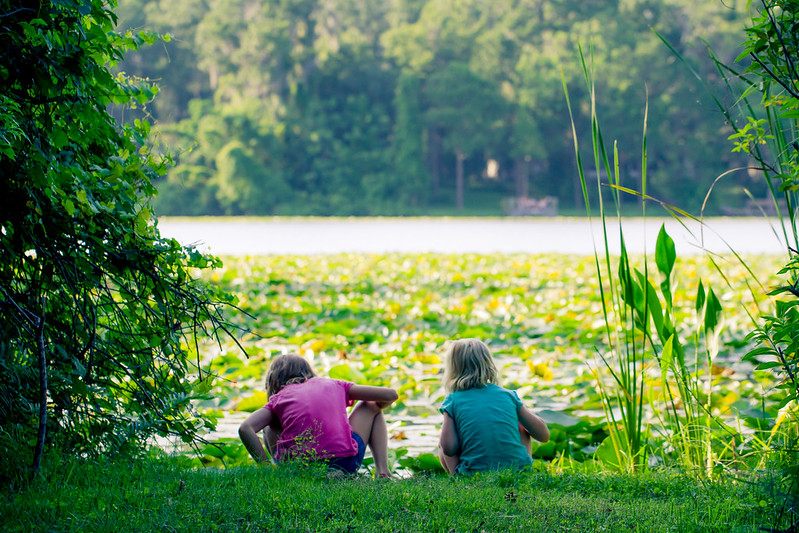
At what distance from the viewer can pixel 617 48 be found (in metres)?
44.4

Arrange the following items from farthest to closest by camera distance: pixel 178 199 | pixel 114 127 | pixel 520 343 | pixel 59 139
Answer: pixel 178 199, pixel 520 343, pixel 114 127, pixel 59 139

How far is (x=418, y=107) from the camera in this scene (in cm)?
4459

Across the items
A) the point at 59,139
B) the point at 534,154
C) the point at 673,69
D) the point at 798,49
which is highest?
the point at 673,69

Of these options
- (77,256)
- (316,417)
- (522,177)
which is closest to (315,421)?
(316,417)

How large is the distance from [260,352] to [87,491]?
10.8ft

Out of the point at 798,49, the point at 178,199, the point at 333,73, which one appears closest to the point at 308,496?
the point at 798,49

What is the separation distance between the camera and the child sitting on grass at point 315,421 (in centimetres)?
298

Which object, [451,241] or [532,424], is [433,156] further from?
[532,424]

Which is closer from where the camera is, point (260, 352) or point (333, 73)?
point (260, 352)

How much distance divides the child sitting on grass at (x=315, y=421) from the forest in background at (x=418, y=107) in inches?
1490

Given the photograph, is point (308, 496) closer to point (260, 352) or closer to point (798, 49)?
point (798, 49)

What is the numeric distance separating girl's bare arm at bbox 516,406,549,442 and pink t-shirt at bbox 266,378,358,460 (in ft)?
2.10

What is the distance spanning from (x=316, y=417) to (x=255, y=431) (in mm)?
243

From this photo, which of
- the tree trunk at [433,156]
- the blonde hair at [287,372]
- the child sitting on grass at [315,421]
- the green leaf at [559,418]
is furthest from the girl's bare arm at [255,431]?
the tree trunk at [433,156]
